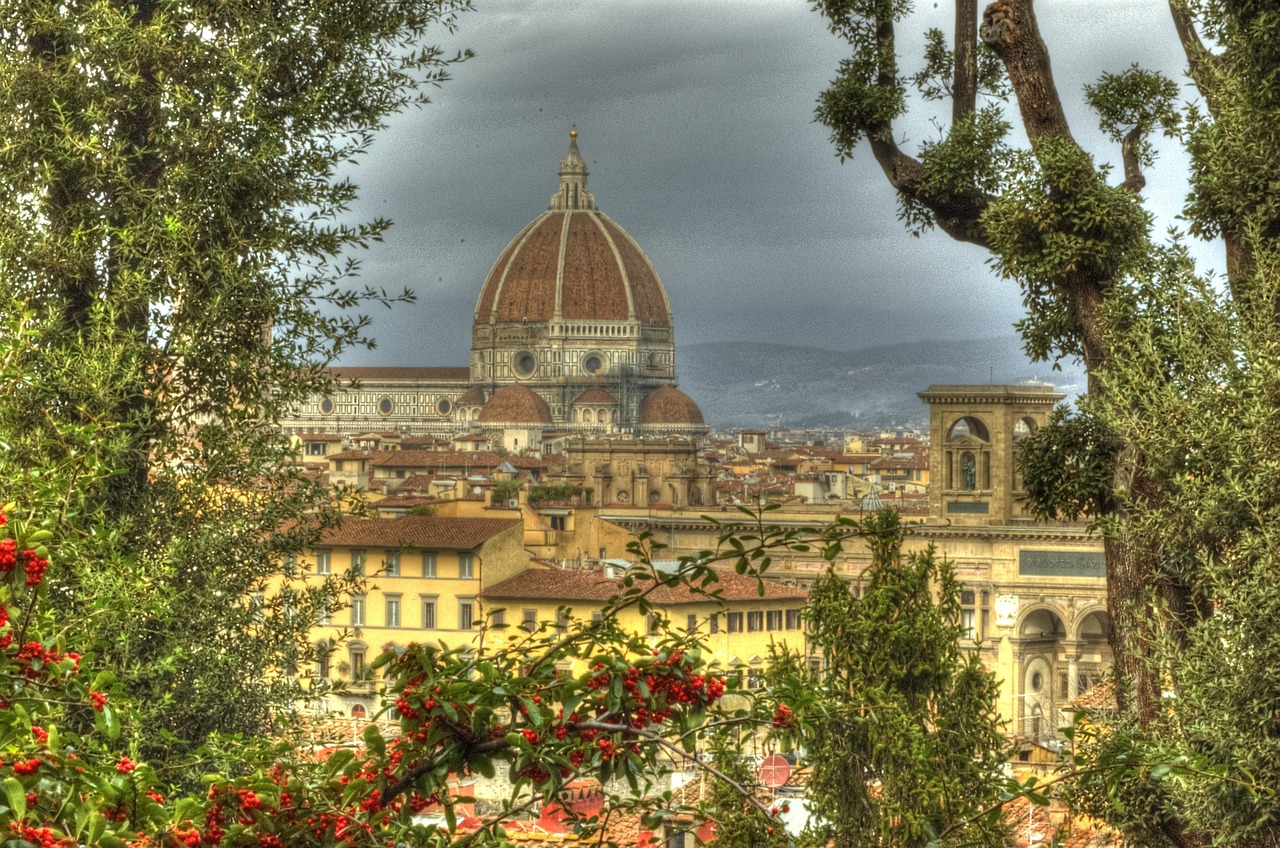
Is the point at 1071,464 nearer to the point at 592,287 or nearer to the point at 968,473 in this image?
the point at 968,473

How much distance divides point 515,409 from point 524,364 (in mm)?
17251

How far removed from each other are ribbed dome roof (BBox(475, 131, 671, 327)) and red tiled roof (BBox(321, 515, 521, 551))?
102921 mm

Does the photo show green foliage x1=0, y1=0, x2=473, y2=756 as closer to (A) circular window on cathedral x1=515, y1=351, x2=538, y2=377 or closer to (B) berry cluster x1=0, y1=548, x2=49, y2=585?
(B) berry cluster x1=0, y1=548, x2=49, y2=585

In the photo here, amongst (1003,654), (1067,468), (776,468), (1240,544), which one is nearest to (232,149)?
(1067,468)

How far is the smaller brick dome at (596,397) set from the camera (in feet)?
453

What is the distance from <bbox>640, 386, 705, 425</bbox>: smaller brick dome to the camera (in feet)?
445

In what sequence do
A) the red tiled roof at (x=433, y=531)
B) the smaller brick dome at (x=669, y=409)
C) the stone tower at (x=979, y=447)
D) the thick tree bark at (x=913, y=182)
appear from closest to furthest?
the thick tree bark at (x=913, y=182)
the red tiled roof at (x=433, y=531)
the stone tower at (x=979, y=447)
the smaller brick dome at (x=669, y=409)

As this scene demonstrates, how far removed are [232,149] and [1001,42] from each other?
10.6ft

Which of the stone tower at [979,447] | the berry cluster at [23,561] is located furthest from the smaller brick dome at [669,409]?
the berry cluster at [23,561]

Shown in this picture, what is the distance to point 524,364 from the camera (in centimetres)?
14625

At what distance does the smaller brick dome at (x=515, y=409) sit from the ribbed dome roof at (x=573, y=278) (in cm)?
1485

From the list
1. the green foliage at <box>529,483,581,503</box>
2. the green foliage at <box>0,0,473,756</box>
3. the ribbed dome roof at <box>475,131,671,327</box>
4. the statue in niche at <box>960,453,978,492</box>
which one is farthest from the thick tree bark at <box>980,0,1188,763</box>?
the ribbed dome roof at <box>475,131,671,327</box>

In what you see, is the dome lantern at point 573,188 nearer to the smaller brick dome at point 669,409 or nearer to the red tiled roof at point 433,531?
the smaller brick dome at point 669,409

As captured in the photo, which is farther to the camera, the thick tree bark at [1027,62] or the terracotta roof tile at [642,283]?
the terracotta roof tile at [642,283]
